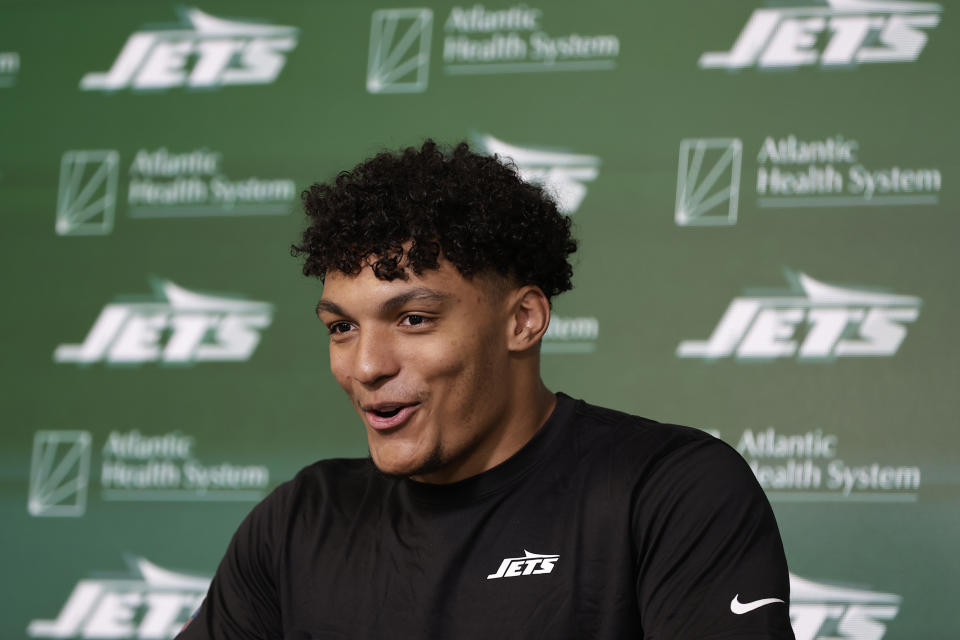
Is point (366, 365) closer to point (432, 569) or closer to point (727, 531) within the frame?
point (432, 569)

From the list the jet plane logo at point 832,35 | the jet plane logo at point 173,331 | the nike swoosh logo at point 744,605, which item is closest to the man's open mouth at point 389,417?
the nike swoosh logo at point 744,605

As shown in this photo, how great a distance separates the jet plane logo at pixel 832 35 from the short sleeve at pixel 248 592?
1710 millimetres

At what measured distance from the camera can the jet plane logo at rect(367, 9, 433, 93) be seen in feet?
10.6

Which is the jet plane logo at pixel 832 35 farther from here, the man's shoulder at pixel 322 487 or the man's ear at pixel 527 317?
the man's shoulder at pixel 322 487

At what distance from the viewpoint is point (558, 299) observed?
301 centimetres

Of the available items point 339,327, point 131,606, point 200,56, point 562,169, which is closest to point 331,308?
point 339,327

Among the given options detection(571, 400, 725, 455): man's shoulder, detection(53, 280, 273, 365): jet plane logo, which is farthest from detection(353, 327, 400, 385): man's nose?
detection(53, 280, 273, 365): jet plane logo

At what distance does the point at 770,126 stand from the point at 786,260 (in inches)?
13.4

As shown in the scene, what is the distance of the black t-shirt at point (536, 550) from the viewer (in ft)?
5.20

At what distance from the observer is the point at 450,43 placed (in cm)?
321

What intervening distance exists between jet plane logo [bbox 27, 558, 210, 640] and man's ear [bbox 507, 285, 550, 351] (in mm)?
1609

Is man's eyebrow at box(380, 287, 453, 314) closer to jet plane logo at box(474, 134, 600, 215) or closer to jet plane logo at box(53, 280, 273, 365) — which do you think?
jet plane logo at box(474, 134, 600, 215)

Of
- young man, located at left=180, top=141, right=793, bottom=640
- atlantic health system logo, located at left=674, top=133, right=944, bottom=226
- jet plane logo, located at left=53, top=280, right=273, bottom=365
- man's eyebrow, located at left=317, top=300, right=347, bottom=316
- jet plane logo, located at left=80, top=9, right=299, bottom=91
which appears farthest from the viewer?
jet plane logo, located at left=80, top=9, right=299, bottom=91

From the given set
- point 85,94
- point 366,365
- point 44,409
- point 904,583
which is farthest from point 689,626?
point 85,94
